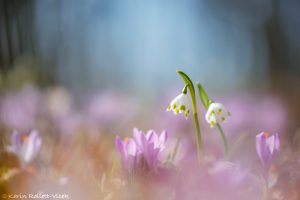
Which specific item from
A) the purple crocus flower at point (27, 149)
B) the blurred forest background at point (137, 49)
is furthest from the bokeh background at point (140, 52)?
the purple crocus flower at point (27, 149)

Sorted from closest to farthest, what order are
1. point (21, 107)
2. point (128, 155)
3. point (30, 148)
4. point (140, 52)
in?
point (128, 155), point (30, 148), point (21, 107), point (140, 52)

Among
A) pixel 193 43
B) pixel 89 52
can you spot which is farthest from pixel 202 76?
pixel 89 52

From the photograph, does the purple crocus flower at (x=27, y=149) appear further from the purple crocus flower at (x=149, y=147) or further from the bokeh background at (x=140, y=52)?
the bokeh background at (x=140, y=52)

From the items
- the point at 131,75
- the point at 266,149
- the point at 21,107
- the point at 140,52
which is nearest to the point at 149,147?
the point at 266,149

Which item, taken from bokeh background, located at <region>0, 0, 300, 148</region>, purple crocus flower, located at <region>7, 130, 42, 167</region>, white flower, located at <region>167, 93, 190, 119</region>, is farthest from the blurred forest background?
white flower, located at <region>167, 93, 190, 119</region>

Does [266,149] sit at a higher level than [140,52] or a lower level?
lower

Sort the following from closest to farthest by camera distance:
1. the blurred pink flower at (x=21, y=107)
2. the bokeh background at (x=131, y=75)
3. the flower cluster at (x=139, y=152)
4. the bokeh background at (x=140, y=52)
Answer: the flower cluster at (x=139, y=152) < the bokeh background at (x=131, y=75) < the blurred pink flower at (x=21, y=107) < the bokeh background at (x=140, y=52)

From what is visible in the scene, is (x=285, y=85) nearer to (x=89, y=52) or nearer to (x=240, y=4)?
(x=240, y=4)

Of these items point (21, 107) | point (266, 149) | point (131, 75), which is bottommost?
point (266, 149)

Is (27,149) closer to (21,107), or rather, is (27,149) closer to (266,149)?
(266,149)
